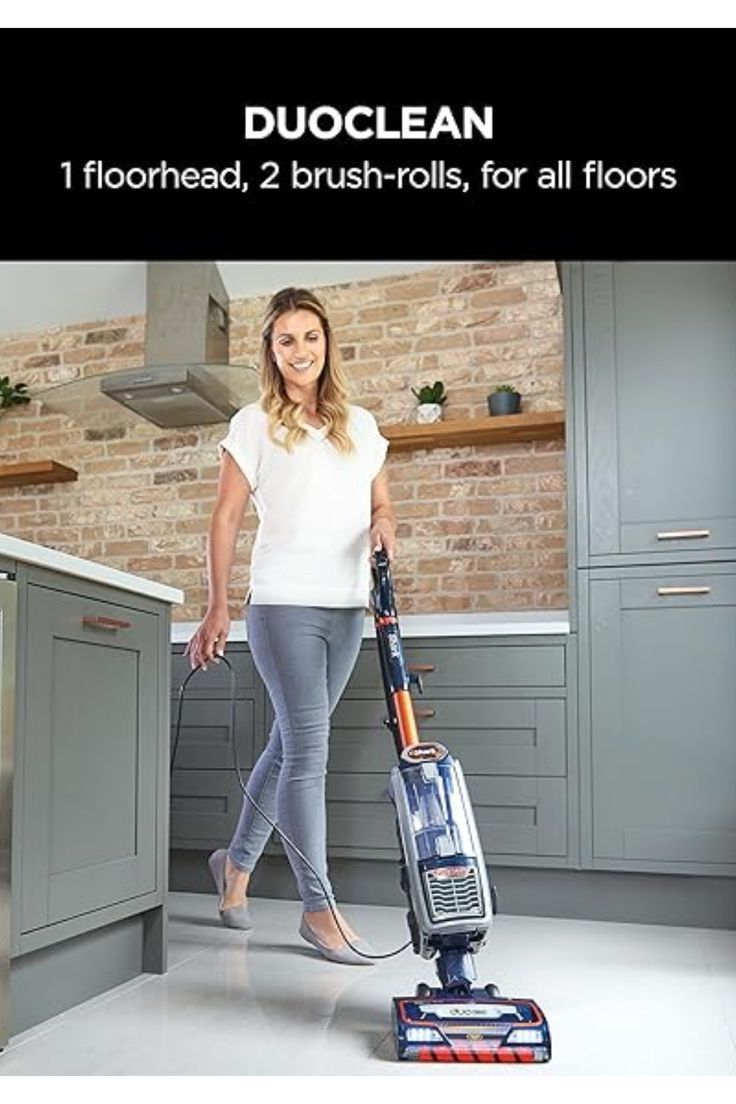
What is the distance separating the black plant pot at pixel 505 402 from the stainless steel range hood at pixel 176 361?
29.1 inches

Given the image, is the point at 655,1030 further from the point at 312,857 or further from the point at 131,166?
the point at 131,166

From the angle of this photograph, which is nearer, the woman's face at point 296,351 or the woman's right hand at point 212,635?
the woman's right hand at point 212,635

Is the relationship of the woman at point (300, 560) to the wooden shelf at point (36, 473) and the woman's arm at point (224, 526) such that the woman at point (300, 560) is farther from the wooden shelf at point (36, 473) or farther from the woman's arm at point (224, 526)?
the wooden shelf at point (36, 473)

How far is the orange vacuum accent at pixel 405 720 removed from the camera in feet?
6.47

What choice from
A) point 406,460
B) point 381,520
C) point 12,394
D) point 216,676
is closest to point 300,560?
point 381,520

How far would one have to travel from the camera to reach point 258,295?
3.97 m

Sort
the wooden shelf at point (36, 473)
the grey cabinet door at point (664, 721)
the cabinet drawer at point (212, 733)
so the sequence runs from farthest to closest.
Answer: the wooden shelf at point (36, 473) < the cabinet drawer at point (212, 733) < the grey cabinet door at point (664, 721)

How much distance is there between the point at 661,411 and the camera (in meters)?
2.80

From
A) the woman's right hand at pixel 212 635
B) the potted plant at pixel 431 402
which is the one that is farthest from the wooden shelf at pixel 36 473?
the woman's right hand at pixel 212 635

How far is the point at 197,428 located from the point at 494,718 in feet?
5.48

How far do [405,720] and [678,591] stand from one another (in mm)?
1019

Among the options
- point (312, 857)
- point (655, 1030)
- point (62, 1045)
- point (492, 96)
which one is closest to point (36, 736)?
point (62, 1045)

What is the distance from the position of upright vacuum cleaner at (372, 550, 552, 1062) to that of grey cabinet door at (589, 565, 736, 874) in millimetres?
900

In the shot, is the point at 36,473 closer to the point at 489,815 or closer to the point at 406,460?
the point at 406,460
